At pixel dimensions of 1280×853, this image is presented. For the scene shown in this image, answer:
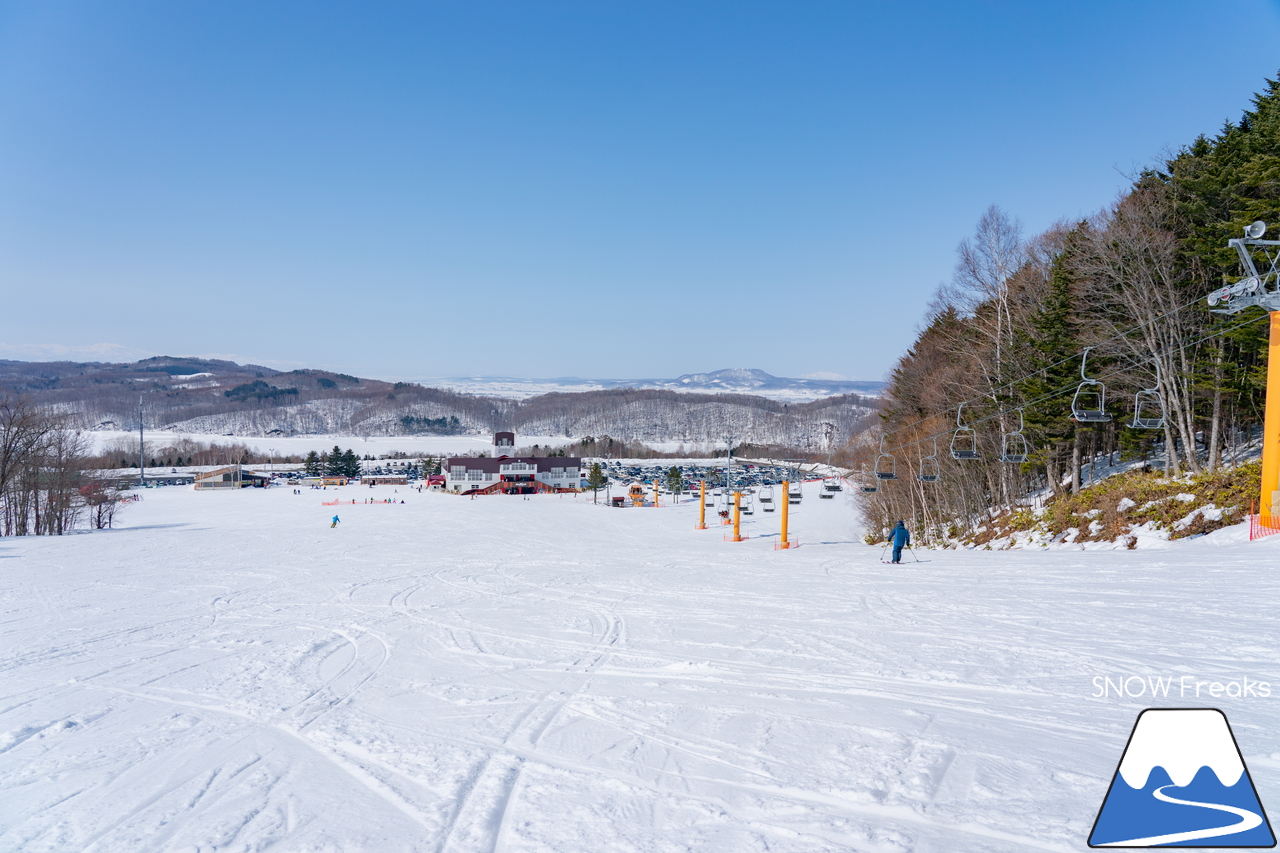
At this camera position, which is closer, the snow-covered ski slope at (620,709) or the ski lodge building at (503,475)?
the snow-covered ski slope at (620,709)

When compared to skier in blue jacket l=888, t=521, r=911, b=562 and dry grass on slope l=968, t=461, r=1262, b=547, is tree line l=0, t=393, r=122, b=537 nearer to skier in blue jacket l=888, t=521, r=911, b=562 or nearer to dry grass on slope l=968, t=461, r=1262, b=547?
skier in blue jacket l=888, t=521, r=911, b=562

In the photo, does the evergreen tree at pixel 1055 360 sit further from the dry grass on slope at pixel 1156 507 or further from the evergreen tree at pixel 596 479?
the evergreen tree at pixel 596 479

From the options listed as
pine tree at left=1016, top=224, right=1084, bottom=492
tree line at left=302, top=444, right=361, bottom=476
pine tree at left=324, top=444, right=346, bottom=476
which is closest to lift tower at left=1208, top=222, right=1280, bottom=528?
pine tree at left=1016, top=224, right=1084, bottom=492

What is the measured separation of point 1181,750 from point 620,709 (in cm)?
370

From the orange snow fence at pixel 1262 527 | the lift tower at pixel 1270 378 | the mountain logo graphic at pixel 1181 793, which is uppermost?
the lift tower at pixel 1270 378

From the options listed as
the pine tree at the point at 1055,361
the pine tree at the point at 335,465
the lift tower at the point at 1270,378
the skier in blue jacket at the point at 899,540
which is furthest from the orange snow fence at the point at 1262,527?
the pine tree at the point at 335,465

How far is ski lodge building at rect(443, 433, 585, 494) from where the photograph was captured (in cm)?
7762

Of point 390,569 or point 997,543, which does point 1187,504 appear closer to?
point 997,543

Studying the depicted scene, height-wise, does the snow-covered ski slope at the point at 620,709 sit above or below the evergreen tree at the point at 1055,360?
below

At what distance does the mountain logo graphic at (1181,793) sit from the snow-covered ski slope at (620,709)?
0.32m

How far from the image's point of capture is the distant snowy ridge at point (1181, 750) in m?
3.00

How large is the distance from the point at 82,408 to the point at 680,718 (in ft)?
762

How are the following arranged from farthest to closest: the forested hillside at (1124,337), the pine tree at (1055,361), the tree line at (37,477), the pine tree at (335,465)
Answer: the pine tree at (335,465)
the tree line at (37,477)
the pine tree at (1055,361)
the forested hillside at (1124,337)

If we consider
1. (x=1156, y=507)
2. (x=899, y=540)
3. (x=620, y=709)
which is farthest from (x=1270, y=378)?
(x=620, y=709)
